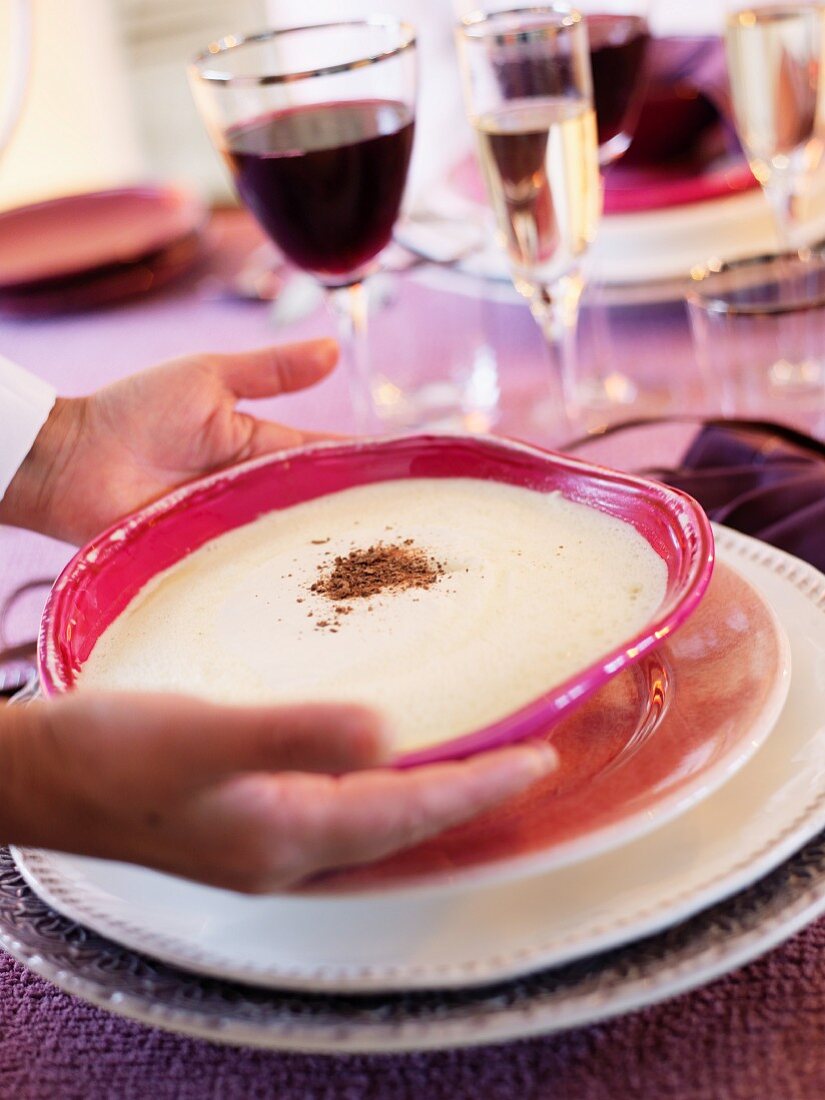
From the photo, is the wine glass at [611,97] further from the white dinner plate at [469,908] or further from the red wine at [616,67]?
the white dinner plate at [469,908]

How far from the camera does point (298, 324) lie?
1.32 meters

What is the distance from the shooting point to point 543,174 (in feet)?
3.03

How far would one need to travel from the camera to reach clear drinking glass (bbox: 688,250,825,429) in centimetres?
91

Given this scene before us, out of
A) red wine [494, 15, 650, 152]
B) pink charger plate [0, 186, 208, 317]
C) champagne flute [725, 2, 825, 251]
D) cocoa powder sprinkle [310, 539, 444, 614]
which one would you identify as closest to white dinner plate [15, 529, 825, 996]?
cocoa powder sprinkle [310, 539, 444, 614]

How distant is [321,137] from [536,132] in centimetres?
17

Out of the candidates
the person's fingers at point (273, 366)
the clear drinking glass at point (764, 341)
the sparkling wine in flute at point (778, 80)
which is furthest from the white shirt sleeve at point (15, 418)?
the sparkling wine in flute at point (778, 80)

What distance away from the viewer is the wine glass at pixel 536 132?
0.92 metres

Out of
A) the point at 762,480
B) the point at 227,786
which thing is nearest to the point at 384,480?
the point at 762,480

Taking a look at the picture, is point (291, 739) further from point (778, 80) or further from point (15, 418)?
point (778, 80)

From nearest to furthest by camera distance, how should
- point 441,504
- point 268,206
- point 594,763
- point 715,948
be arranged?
point 715,948, point 594,763, point 441,504, point 268,206

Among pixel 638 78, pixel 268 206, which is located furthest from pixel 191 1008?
pixel 638 78

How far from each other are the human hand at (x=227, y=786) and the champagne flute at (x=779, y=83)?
0.71 meters

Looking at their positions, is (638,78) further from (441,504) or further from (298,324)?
(441,504)

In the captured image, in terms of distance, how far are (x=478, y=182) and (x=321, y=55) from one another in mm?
382
